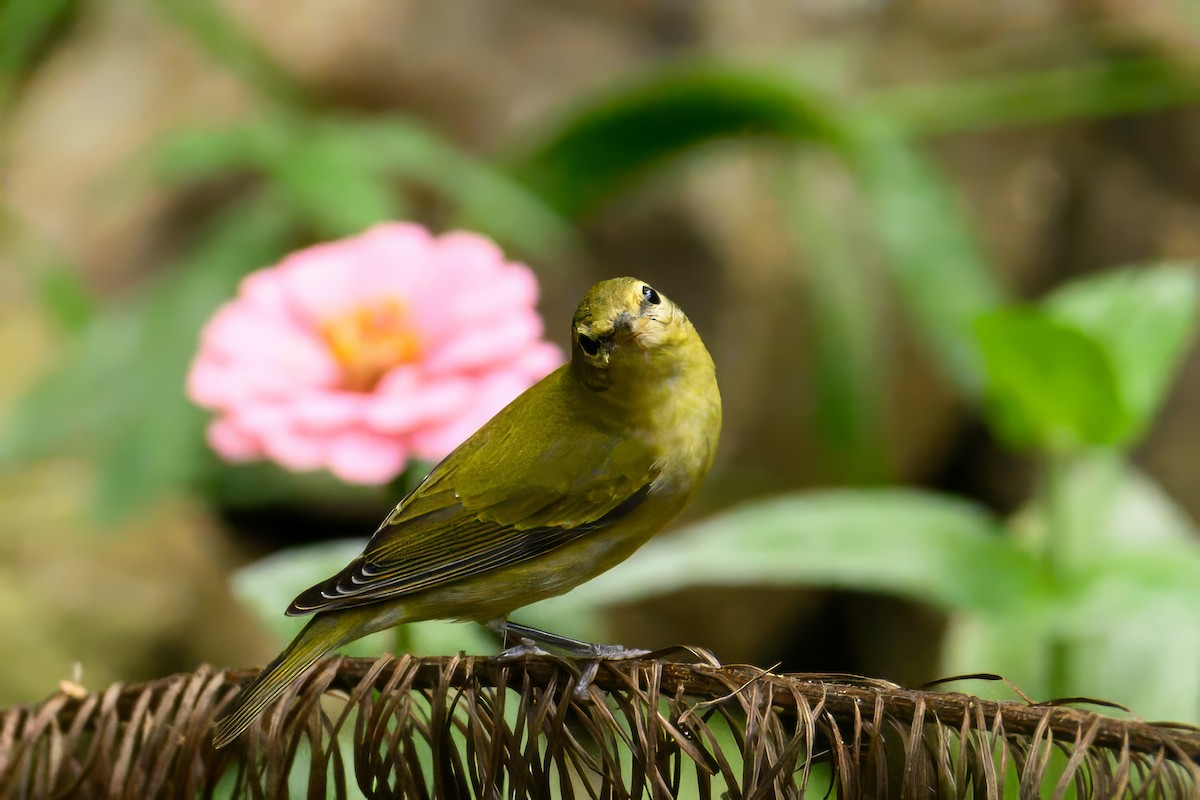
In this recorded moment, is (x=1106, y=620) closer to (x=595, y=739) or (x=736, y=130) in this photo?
(x=595, y=739)

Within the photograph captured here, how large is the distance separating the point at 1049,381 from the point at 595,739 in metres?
1.28

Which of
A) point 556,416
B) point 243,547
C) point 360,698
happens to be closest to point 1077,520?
point 556,416

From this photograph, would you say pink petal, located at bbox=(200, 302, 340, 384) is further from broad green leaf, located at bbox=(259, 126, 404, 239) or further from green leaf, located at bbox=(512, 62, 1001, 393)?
green leaf, located at bbox=(512, 62, 1001, 393)

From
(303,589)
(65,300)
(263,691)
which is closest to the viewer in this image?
(263,691)

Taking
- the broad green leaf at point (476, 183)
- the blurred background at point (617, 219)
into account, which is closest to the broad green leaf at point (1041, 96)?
the blurred background at point (617, 219)

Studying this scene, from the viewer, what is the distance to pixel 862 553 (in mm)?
2047

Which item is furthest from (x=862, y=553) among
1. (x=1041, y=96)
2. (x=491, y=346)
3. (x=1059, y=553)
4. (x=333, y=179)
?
(x=1041, y=96)

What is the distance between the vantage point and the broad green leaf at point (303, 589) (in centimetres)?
165

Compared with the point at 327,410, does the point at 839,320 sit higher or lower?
higher

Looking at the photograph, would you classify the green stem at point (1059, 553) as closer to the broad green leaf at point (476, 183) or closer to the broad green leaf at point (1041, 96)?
the broad green leaf at point (476, 183)

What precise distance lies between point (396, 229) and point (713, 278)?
201 cm

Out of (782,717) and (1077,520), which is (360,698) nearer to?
(782,717)

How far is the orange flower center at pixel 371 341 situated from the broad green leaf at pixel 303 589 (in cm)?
24

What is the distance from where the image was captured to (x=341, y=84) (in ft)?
13.3
